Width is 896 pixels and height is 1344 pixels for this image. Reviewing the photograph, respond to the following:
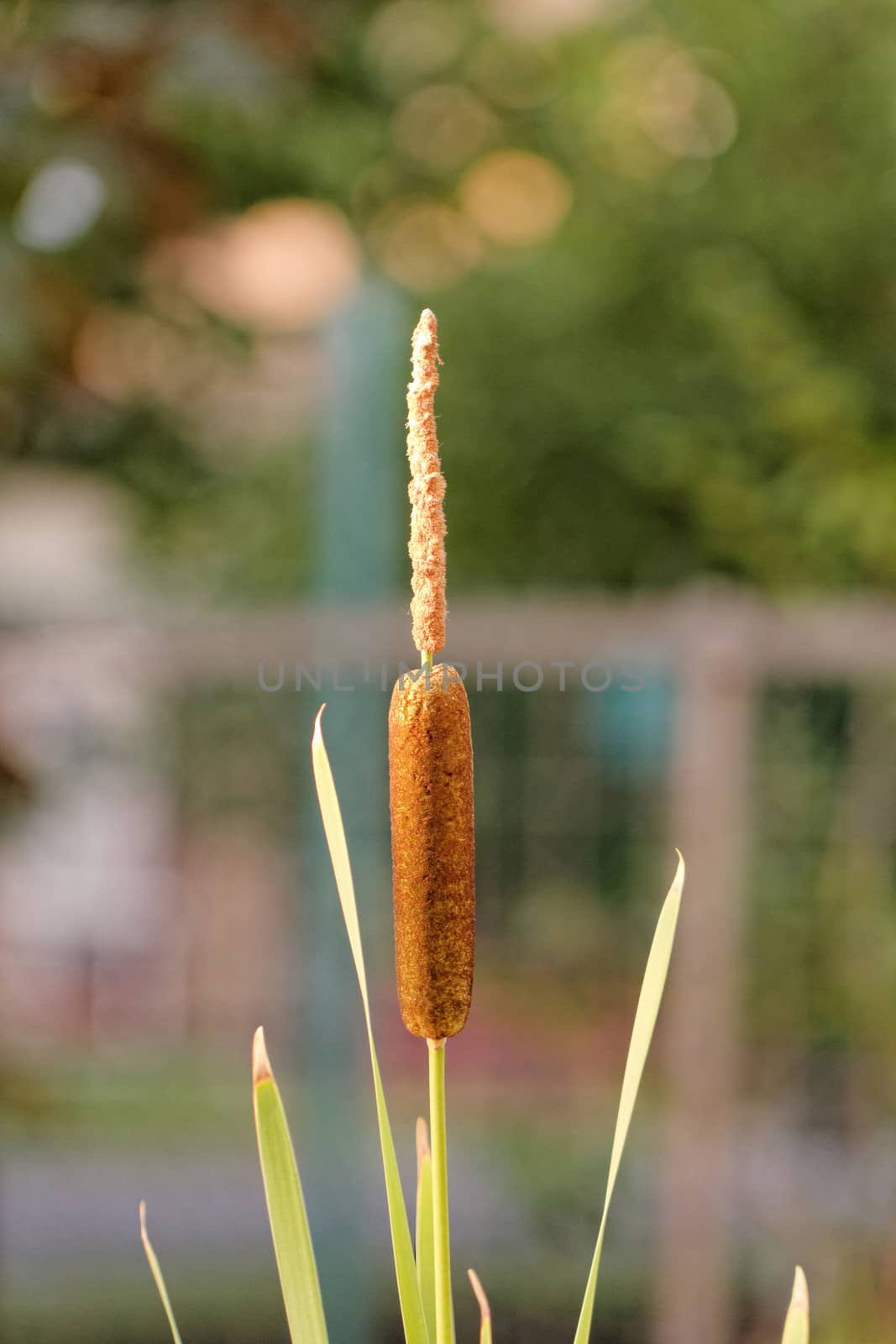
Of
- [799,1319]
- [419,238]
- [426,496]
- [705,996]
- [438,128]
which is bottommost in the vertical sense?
[799,1319]

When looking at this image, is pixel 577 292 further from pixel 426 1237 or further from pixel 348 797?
pixel 426 1237

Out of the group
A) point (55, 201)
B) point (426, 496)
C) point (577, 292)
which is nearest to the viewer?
point (426, 496)

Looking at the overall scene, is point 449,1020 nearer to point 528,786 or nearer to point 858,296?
point 528,786

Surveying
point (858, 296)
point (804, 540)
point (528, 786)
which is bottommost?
point (528, 786)

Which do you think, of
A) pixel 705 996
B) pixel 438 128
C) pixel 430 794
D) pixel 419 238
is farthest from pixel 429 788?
pixel 438 128

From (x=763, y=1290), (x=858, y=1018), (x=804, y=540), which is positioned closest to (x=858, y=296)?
(x=804, y=540)

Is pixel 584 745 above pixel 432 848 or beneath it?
above

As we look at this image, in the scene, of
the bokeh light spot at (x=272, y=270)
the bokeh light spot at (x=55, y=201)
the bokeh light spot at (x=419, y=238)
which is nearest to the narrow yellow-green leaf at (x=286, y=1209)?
the bokeh light spot at (x=55, y=201)
